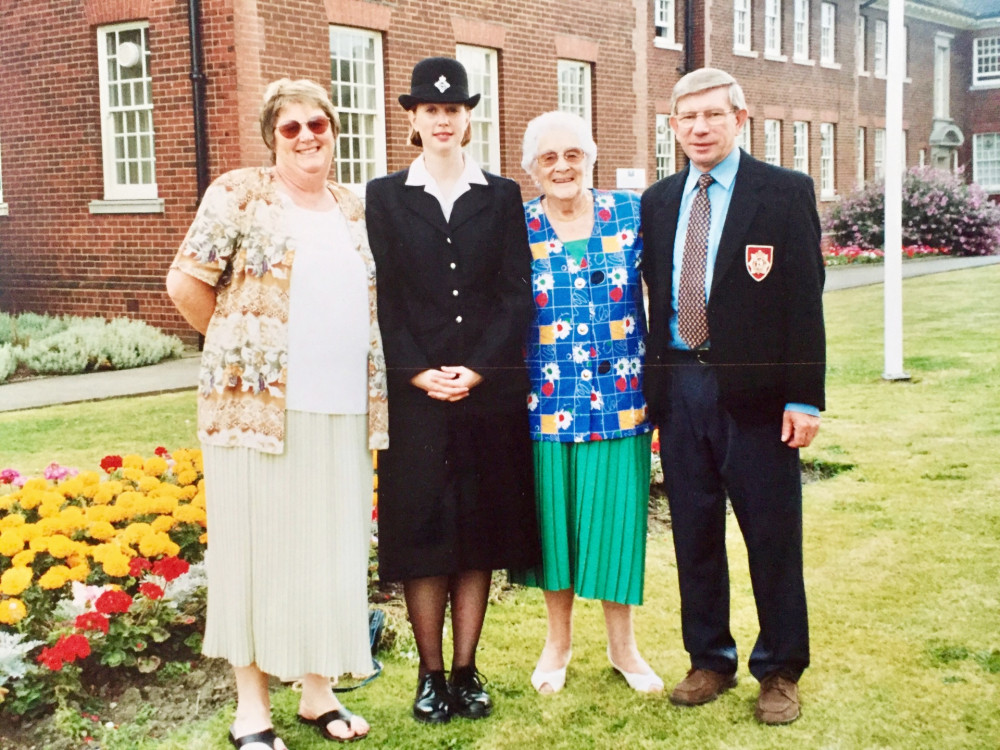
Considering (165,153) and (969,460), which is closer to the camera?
(969,460)

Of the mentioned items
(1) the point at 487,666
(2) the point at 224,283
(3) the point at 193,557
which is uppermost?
(2) the point at 224,283

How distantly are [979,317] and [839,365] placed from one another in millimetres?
4046

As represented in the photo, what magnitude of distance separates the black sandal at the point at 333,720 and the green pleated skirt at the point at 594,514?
0.80 m

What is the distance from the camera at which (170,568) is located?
154 inches

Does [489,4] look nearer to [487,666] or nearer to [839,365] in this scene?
[839,365]

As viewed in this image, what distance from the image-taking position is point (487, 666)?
435cm

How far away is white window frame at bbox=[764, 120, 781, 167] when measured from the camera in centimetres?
2414

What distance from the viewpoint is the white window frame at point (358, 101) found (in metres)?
12.8

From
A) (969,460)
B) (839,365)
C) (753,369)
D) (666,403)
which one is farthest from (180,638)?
(839,365)

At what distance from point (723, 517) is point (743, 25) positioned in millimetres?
19590

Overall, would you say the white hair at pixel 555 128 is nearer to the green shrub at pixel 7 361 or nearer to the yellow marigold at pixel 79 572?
the yellow marigold at pixel 79 572

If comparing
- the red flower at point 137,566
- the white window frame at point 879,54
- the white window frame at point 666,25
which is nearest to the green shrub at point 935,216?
the white window frame at point 879,54

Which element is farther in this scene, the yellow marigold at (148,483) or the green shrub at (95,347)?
the green shrub at (95,347)

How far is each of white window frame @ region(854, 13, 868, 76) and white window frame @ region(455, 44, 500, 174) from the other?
13.1 metres
